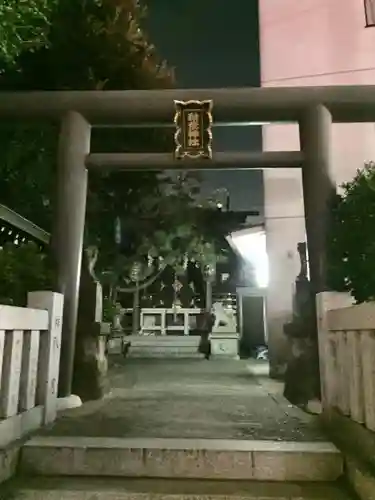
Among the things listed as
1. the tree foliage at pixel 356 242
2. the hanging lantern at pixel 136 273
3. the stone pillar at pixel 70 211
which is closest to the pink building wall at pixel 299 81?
the tree foliage at pixel 356 242

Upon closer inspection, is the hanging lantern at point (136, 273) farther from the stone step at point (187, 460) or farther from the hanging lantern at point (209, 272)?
the stone step at point (187, 460)

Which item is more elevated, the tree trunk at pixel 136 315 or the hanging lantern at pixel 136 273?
the hanging lantern at pixel 136 273

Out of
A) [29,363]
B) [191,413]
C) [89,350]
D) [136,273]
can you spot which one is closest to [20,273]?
[29,363]

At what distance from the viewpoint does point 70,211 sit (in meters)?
3.59

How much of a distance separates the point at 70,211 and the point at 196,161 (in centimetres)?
105

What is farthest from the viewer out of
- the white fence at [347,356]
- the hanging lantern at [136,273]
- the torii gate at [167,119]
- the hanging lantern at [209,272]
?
the hanging lantern at [209,272]

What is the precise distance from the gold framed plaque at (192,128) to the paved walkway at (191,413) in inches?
74.4

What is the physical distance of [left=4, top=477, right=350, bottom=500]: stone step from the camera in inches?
73.5

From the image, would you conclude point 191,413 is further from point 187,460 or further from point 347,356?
point 347,356

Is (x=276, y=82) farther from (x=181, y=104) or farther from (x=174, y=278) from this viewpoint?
(x=174, y=278)

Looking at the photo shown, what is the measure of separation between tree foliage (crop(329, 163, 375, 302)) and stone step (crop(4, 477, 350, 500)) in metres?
1.07

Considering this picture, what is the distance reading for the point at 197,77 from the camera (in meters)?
6.34

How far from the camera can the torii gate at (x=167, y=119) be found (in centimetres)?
358

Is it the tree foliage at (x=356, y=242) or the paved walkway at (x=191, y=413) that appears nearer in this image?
the paved walkway at (x=191, y=413)
